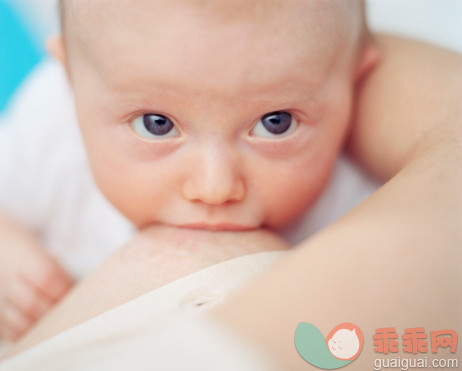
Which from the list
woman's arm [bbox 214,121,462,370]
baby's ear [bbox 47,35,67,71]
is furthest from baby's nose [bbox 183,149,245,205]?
baby's ear [bbox 47,35,67,71]

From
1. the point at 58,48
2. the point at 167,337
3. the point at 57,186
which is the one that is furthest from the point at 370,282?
the point at 57,186

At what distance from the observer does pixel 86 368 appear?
426 millimetres

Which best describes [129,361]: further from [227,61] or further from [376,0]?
[376,0]

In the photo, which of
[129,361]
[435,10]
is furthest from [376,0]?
[129,361]

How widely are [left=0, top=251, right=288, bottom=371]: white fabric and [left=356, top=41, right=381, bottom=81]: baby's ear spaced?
0.23 meters

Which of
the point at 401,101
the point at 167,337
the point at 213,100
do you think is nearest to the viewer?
the point at 167,337

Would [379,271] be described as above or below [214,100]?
below

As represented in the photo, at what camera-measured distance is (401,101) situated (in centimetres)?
69

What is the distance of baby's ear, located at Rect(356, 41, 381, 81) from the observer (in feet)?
2.29

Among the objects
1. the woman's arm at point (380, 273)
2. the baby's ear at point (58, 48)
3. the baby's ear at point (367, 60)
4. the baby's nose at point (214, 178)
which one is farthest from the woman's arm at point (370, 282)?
the baby's ear at point (58, 48)

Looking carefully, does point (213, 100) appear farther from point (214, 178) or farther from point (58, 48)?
point (58, 48)

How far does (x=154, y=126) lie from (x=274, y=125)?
4.7 inches

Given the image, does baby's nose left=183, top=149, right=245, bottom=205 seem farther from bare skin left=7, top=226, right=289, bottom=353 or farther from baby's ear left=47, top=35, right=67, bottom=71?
baby's ear left=47, top=35, right=67, bottom=71

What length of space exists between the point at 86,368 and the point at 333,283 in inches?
7.4
